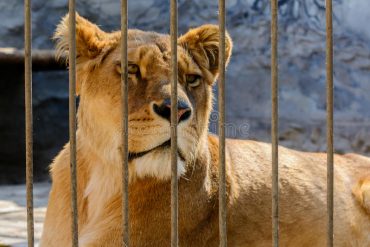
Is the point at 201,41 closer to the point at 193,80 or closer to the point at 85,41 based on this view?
the point at 193,80

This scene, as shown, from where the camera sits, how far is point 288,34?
846cm

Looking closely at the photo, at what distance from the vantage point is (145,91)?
293 centimetres

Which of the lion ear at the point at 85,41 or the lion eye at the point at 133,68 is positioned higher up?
the lion ear at the point at 85,41

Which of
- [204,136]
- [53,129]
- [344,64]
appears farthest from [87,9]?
[204,136]

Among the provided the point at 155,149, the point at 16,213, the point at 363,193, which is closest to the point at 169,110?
the point at 155,149

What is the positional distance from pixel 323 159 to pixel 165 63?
124 centimetres

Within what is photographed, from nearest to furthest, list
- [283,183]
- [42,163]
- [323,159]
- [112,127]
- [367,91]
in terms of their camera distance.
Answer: [112,127] < [283,183] < [323,159] < [367,91] < [42,163]

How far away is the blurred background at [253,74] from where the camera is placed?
827cm

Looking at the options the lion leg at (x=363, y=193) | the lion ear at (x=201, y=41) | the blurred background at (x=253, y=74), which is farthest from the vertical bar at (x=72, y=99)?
the blurred background at (x=253, y=74)

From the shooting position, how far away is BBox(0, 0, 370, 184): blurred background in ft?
27.1

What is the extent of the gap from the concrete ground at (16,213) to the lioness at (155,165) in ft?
3.75

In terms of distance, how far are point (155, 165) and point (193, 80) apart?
44 centimetres

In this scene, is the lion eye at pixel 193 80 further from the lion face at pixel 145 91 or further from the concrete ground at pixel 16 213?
the concrete ground at pixel 16 213

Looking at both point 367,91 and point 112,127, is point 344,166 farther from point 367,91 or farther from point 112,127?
point 367,91
